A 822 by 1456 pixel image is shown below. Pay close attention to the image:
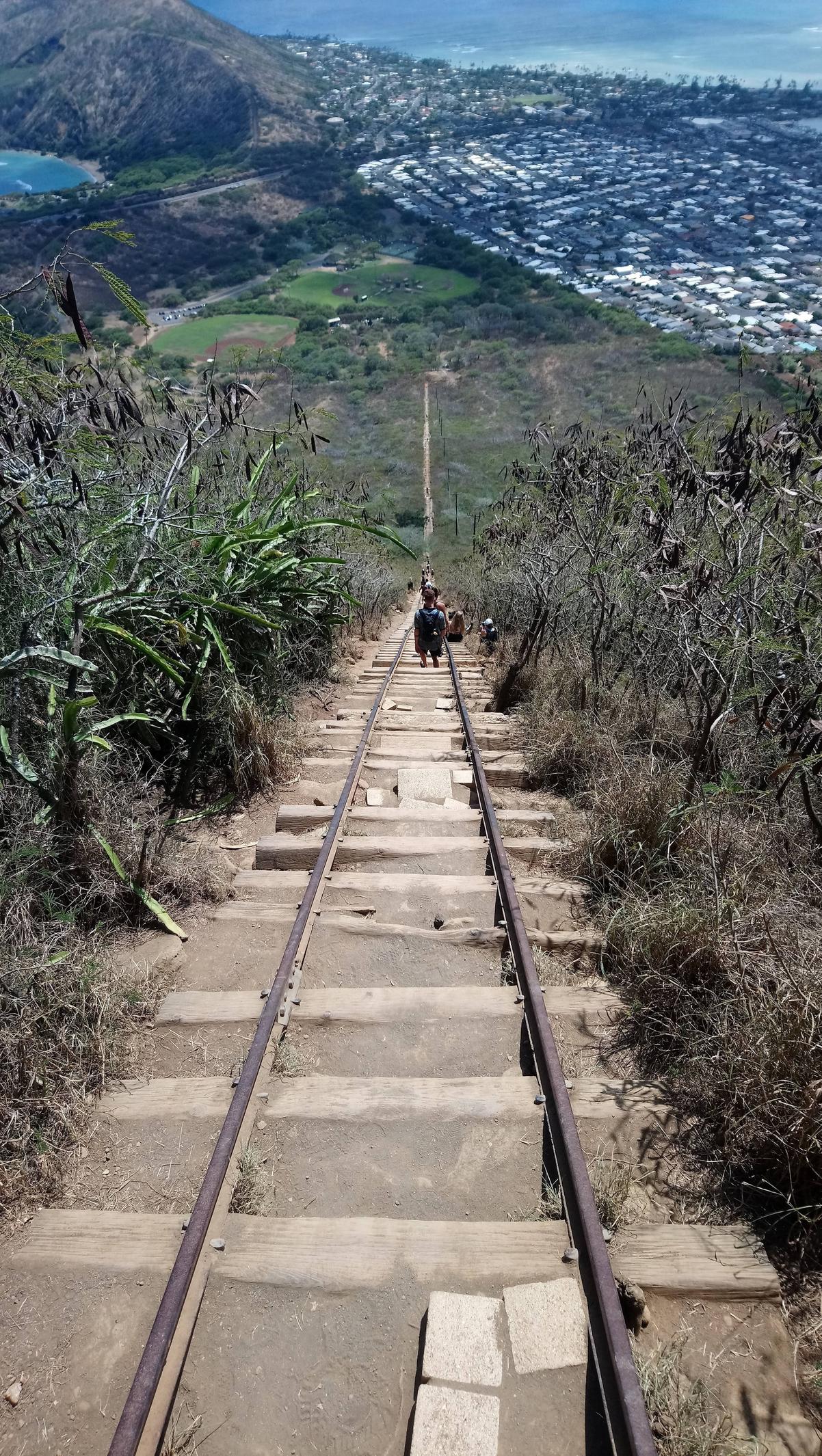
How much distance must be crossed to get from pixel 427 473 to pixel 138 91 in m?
137

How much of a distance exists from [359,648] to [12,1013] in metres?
11.1

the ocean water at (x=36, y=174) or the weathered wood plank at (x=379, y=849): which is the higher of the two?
the ocean water at (x=36, y=174)

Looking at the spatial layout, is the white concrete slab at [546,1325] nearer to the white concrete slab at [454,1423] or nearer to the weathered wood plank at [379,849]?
the white concrete slab at [454,1423]

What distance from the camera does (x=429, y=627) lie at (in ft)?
39.4

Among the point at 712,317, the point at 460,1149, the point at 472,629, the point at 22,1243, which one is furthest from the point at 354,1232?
the point at 712,317

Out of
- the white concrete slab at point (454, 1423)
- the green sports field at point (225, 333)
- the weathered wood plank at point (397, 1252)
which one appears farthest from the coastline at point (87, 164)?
the white concrete slab at point (454, 1423)

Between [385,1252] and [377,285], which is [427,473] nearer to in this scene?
[377,285]

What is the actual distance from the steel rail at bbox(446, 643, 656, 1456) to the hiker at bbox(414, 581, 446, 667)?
8.35 metres

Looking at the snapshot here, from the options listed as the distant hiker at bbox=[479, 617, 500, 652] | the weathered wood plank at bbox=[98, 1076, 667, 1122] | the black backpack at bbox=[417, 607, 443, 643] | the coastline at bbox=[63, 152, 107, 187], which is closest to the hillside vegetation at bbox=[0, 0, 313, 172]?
the coastline at bbox=[63, 152, 107, 187]

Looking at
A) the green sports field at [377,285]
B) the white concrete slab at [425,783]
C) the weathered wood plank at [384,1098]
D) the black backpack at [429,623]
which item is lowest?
the black backpack at [429,623]

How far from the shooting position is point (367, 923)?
13.6ft

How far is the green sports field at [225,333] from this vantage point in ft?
185

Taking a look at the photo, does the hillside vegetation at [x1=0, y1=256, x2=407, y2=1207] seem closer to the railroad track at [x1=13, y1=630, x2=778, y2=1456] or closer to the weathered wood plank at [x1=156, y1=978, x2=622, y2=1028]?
the weathered wood plank at [x1=156, y1=978, x2=622, y2=1028]

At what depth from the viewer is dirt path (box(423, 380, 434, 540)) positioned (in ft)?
131
